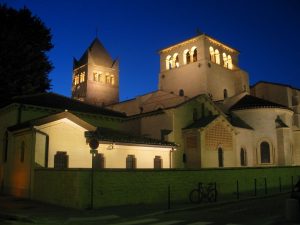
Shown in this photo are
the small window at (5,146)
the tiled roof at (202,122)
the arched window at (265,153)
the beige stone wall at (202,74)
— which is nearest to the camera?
the small window at (5,146)

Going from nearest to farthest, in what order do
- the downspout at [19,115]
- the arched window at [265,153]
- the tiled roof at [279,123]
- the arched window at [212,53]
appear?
1. the downspout at [19,115]
2. the tiled roof at [279,123]
3. the arched window at [265,153]
4. the arched window at [212,53]

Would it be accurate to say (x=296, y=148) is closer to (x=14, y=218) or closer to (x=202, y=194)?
(x=202, y=194)

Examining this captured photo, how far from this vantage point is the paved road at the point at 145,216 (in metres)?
11.9

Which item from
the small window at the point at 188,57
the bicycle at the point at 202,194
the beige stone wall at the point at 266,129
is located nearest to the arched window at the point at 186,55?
the small window at the point at 188,57

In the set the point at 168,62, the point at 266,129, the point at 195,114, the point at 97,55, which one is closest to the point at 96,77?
the point at 97,55

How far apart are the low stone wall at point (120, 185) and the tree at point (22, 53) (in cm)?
1748

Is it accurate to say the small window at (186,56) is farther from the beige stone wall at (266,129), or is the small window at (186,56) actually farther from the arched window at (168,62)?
the beige stone wall at (266,129)

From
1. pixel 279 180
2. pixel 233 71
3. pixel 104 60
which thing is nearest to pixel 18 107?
pixel 279 180

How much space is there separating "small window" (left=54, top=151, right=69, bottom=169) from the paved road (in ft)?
18.1

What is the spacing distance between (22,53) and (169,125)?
57.2 ft

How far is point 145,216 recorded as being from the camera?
13.3 metres

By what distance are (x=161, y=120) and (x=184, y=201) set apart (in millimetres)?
16570

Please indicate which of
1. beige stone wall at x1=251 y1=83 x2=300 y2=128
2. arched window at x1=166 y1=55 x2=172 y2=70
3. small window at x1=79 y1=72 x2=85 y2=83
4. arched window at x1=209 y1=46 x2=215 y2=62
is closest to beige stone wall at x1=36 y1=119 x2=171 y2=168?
arched window at x1=209 y1=46 x2=215 y2=62

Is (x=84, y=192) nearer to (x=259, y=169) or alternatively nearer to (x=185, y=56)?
(x=259, y=169)
